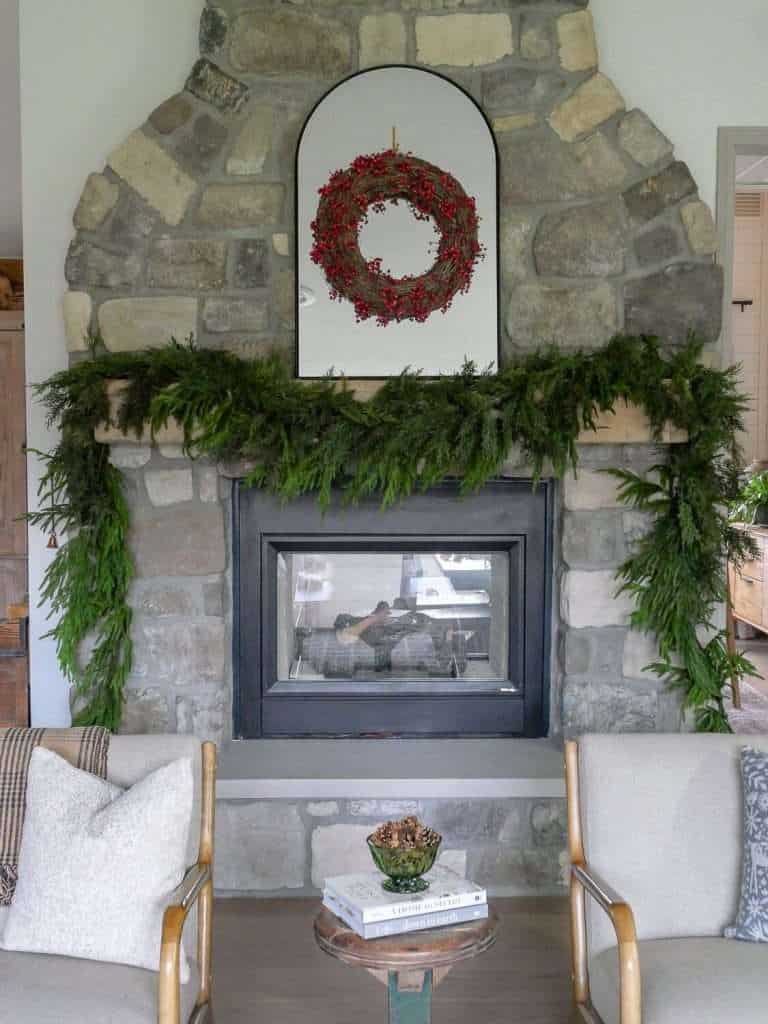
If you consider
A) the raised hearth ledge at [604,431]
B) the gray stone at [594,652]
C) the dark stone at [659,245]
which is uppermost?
the dark stone at [659,245]

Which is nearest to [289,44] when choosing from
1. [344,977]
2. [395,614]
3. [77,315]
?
[77,315]

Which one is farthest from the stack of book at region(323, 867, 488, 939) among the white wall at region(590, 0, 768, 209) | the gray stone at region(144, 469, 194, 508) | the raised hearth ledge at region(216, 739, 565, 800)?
the white wall at region(590, 0, 768, 209)

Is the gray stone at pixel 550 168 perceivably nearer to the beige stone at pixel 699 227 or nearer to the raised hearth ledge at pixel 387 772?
the beige stone at pixel 699 227

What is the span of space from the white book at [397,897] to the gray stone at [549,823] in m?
1.22

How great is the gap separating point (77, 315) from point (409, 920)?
2230mm

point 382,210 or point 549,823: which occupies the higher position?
point 382,210

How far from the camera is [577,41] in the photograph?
3.35m

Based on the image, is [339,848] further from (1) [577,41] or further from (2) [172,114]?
(1) [577,41]

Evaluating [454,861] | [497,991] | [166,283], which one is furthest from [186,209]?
[497,991]

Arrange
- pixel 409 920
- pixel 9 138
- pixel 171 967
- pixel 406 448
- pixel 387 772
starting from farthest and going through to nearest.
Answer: pixel 9 138 < pixel 387 772 < pixel 406 448 < pixel 409 920 < pixel 171 967

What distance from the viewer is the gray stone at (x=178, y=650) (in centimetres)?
339

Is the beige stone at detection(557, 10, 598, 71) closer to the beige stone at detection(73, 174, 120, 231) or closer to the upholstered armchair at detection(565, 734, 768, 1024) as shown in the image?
the beige stone at detection(73, 174, 120, 231)

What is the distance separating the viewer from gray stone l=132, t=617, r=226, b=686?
3391 millimetres

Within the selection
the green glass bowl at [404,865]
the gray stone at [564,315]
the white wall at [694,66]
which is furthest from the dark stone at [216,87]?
the green glass bowl at [404,865]
